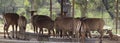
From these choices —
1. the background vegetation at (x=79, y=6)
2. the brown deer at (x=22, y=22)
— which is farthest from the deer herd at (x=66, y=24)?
the background vegetation at (x=79, y=6)

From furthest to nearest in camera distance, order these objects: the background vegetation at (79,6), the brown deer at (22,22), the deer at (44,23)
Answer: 1. the background vegetation at (79,6)
2. the brown deer at (22,22)
3. the deer at (44,23)

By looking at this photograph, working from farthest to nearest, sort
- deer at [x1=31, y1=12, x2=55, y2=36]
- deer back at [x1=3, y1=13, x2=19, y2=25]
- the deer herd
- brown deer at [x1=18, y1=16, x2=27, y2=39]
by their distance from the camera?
deer back at [x1=3, y1=13, x2=19, y2=25] → brown deer at [x1=18, y1=16, x2=27, y2=39] → deer at [x1=31, y1=12, x2=55, y2=36] → the deer herd

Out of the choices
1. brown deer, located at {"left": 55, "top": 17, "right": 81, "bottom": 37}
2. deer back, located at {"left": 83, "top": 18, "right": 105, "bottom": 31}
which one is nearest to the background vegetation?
brown deer, located at {"left": 55, "top": 17, "right": 81, "bottom": 37}

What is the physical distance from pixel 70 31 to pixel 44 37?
2.93 feet

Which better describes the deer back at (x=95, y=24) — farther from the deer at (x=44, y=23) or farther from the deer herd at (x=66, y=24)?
the deer at (x=44, y=23)

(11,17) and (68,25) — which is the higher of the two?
(11,17)

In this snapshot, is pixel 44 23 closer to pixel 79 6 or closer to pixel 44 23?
pixel 44 23

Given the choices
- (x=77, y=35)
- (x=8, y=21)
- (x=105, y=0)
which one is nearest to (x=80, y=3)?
(x=105, y=0)

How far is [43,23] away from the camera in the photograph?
10742 millimetres

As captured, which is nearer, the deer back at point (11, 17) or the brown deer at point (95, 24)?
the brown deer at point (95, 24)

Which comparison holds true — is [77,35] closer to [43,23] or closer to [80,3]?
[43,23]

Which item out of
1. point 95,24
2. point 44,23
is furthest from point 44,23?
point 95,24

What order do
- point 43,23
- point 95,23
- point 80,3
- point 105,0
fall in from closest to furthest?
point 95,23
point 43,23
point 80,3
point 105,0

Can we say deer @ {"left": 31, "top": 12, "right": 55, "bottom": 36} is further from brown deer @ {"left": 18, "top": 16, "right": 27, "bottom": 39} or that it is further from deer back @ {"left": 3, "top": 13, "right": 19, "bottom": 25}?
deer back @ {"left": 3, "top": 13, "right": 19, "bottom": 25}
